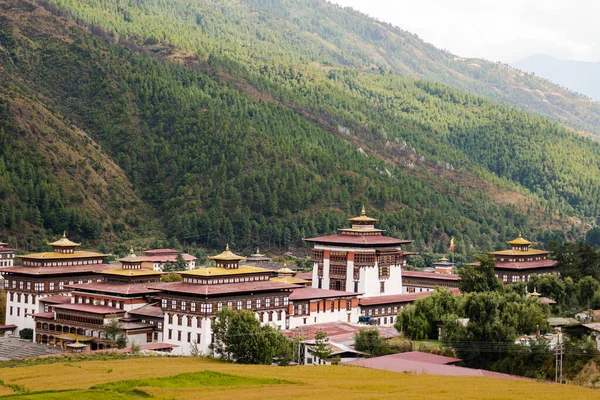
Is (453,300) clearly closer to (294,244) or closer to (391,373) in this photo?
(391,373)

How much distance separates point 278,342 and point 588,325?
21.7 m

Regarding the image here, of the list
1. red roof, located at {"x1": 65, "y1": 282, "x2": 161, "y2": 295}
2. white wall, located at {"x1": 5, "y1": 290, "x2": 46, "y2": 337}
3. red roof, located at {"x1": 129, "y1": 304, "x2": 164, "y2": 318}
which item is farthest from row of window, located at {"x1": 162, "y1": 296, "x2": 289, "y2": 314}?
white wall, located at {"x1": 5, "y1": 290, "x2": 46, "y2": 337}

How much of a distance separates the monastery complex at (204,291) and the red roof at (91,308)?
0.27 ft

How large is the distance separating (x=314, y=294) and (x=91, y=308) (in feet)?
65.2

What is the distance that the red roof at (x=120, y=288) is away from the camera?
93625 millimetres

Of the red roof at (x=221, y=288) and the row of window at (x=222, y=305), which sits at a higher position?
the red roof at (x=221, y=288)

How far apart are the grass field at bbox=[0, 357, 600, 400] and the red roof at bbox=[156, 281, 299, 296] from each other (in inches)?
439

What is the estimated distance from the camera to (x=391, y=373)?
71562mm

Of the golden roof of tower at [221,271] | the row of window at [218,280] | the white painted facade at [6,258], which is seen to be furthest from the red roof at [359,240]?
the white painted facade at [6,258]

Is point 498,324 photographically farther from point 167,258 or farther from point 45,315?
point 167,258

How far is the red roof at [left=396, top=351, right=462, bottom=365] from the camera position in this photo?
7684 cm

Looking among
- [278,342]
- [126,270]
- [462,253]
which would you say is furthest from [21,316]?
[462,253]

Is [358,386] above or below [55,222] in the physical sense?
below

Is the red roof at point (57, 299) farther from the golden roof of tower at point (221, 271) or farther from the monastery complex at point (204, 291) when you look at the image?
the golden roof of tower at point (221, 271)
